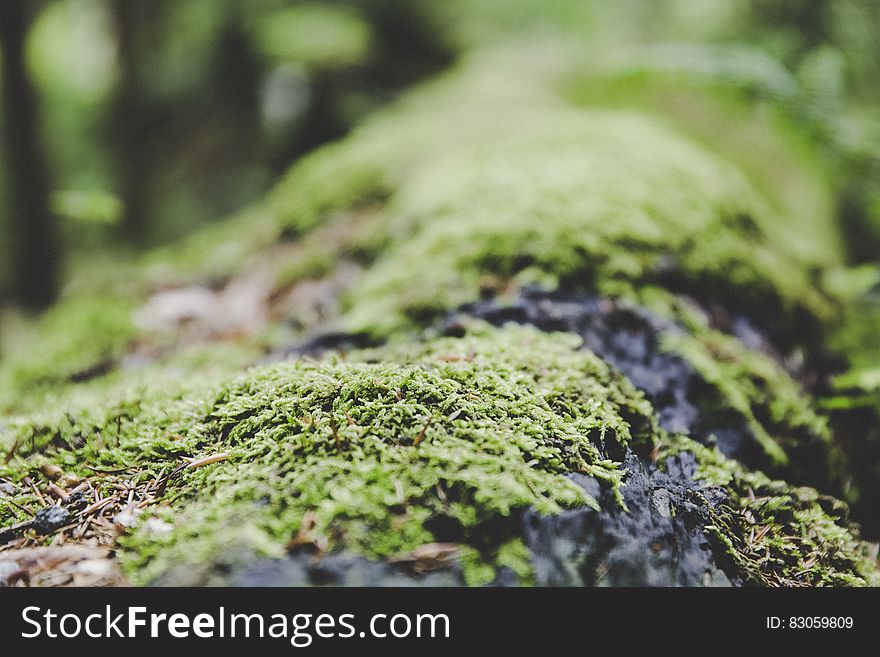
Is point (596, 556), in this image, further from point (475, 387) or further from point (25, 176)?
point (25, 176)

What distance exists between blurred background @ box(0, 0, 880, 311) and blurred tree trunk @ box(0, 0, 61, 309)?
0.05 ft

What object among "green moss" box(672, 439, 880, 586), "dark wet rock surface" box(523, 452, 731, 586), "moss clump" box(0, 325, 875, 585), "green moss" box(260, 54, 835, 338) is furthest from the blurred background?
"dark wet rock surface" box(523, 452, 731, 586)

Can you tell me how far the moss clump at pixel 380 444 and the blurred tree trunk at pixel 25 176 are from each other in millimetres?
6723

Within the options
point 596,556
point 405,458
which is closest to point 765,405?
point 596,556

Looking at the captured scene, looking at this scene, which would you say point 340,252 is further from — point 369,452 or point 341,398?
point 369,452

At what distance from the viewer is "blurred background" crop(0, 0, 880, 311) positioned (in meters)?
5.02

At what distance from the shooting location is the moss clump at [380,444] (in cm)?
138

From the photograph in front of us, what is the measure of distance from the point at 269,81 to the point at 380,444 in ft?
22.8

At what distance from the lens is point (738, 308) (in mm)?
2742

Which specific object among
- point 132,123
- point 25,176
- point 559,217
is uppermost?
point 132,123

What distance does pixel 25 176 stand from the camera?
6906 millimetres

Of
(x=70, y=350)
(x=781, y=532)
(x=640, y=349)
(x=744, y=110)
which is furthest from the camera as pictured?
(x=744, y=110)
